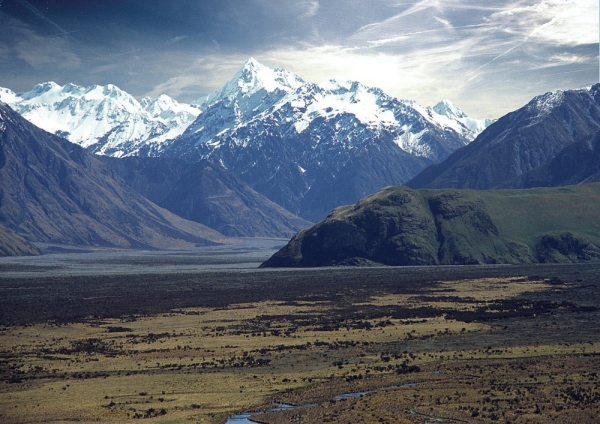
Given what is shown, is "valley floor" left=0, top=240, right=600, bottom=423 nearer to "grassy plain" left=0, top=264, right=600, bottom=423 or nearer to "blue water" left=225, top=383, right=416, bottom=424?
"grassy plain" left=0, top=264, right=600, bottom=423

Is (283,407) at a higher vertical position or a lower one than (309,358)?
lower

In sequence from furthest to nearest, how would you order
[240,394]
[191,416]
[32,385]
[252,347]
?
1. [252,347]
2. [32,385]
3. [240,394]
4. [191,416]

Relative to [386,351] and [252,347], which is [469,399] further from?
[252,347]

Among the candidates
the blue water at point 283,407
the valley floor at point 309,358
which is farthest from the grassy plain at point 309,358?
the blue water at point 283,407

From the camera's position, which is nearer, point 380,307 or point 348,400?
point 348,400

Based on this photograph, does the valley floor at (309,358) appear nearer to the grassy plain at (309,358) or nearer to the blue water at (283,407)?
the grassy plain at (309,358)

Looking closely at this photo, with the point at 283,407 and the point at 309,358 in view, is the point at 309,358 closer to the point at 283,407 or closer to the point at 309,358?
the point at 309,358

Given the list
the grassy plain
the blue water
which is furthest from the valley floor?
the blue water

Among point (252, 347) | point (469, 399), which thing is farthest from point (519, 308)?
point (469, 399)

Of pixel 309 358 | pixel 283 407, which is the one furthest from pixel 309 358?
pixel 283 407
